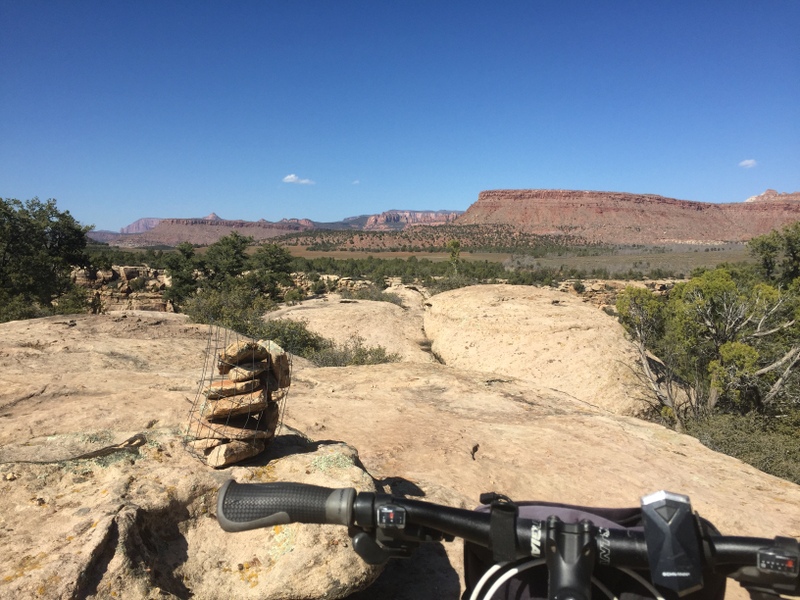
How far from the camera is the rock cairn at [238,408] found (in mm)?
4117

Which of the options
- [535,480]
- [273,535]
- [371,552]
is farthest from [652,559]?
[535,480]

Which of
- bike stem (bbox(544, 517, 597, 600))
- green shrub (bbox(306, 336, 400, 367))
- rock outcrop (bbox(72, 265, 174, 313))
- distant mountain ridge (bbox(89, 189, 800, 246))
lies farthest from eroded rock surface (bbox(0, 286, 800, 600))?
distant mountain ridge (bbox(89, 189, 800, 246))

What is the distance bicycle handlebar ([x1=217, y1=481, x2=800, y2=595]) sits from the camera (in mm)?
1099

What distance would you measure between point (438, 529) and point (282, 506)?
0.45m

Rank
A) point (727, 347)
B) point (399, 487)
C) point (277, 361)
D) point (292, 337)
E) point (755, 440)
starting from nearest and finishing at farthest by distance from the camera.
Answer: point (277, 361) < point (399, 487) < point (755, 440) < point (727, 347) < point (292, 337)

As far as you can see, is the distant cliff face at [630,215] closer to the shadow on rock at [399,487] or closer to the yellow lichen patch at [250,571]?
the shadow on rock at [399,487]

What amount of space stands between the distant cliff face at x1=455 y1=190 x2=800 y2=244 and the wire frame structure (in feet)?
400

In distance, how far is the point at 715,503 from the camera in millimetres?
5684

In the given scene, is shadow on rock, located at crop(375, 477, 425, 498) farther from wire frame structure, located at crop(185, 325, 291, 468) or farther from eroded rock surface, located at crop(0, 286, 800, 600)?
wire frame structure, located at crop(185, 325, 291, 468)

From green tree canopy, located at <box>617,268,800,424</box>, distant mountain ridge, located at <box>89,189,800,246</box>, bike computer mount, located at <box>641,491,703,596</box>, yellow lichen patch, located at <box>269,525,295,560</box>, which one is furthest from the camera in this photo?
distant mountain ridge, located at <box>89,189,800,246</box>

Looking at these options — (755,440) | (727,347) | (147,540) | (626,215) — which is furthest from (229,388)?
(626,215)

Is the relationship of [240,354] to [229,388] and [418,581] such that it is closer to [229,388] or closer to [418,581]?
[229,388]

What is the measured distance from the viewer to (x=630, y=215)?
132 metres

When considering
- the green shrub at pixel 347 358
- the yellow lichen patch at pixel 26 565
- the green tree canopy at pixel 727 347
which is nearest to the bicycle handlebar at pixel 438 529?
the yellow lichen patch at pixel 26 565
